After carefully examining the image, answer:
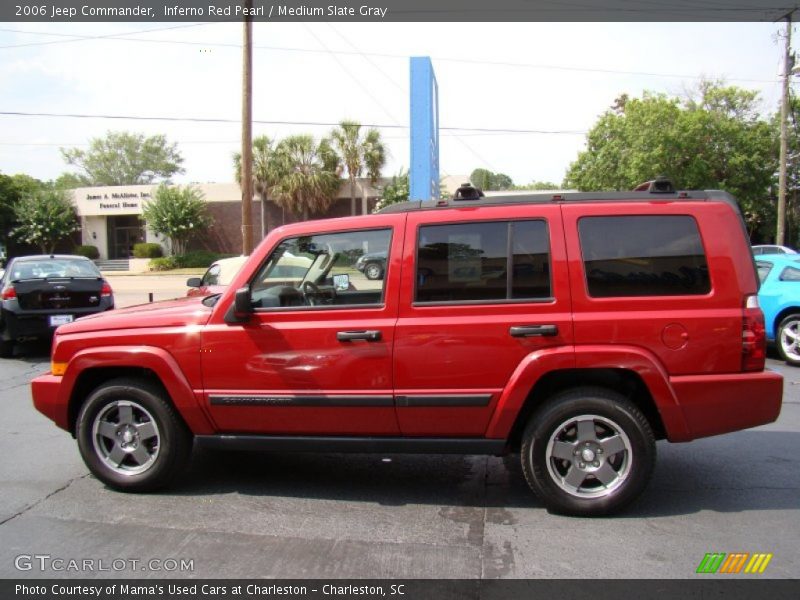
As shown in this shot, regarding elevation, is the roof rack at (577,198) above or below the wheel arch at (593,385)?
above

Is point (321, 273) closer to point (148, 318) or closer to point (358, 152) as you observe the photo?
point (148, 318)

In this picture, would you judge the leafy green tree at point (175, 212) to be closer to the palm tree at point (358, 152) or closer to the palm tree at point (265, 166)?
the palm tree at point (265, 166)

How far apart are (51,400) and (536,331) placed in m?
3.35

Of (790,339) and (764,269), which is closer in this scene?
(790,339)

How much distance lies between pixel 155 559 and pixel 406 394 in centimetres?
166

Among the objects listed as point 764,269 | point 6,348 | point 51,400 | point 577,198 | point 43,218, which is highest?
point 43,218

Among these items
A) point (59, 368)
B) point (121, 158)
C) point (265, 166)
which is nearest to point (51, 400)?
point (59, 368)


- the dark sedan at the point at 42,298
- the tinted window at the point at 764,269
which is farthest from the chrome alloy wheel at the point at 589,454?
the dark sedan at the point at 42,298

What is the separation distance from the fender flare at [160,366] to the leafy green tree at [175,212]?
36.0 metres

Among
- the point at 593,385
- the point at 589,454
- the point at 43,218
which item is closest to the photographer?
the point at 589,454

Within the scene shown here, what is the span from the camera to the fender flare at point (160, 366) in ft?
13.3

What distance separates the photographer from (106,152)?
79.1m

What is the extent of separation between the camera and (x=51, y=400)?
4.32 m

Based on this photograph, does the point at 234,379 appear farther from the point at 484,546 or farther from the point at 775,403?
the point at 775,403
